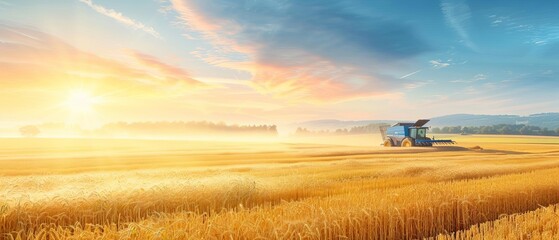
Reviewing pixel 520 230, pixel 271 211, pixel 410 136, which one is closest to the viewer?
pixel 520 230

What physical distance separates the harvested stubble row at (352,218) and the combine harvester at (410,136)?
38343 millimetres

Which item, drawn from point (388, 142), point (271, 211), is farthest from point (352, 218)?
point (388, 142)

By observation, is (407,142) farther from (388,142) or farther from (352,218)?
(352,218)

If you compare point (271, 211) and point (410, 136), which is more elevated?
point (410, 136)

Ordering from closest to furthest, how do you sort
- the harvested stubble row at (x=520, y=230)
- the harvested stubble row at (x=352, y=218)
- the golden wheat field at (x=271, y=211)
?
the harvested stubble row at (x=352, y=218)
the golden wheat field at (x=271, y=211)
the harvested stubble row at (x=520, y=230)

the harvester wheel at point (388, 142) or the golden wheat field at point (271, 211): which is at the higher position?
the harvester wheel at point (388, 142)

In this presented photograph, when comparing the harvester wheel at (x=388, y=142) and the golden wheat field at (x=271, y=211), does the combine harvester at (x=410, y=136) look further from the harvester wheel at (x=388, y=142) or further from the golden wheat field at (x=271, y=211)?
the golden wheat field at (x=271, y=211)

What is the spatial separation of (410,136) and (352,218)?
47.2 meters

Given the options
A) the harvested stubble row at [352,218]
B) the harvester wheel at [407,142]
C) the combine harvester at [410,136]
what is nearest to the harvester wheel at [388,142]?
the combine harvester at [410,136]

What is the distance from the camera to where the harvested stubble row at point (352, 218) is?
6484 mm

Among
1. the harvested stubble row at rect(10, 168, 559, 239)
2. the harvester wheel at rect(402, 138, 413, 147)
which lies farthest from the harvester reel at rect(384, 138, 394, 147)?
the harvested stubble row at rect(10, 168, 559, 239)

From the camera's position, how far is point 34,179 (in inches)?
572

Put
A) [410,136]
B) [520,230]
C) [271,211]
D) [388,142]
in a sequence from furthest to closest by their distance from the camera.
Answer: [388,142] → [410,136] → [271,211] → [520,230]

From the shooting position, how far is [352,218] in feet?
25.7
